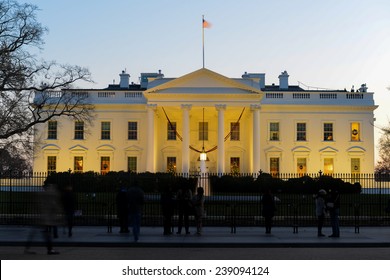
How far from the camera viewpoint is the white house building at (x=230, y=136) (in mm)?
59656

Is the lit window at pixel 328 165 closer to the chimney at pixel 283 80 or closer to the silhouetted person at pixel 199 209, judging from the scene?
the chimney at pixel 283 80

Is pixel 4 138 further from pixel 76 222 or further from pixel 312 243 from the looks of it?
pixel 312 243

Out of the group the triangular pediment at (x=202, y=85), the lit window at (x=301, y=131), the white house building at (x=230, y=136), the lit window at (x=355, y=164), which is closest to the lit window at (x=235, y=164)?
the white house building at (x=230, y=136)

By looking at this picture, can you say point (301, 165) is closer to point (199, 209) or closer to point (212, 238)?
point (199, 209)

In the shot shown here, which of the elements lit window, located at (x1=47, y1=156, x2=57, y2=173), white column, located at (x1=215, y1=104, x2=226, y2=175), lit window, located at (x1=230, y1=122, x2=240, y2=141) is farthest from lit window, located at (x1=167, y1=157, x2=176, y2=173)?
lit window, located at (x1=47, y1=156, x2=57, y2=173)

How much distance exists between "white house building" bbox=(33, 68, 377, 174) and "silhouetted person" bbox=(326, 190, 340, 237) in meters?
39.2

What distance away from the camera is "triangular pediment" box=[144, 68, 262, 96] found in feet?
182

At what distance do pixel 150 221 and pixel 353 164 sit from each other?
39.7 meters

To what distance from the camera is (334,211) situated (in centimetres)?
1953

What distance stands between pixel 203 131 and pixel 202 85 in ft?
20.3

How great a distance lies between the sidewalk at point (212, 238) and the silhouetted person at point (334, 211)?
1.18ft

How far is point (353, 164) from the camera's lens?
59938mm

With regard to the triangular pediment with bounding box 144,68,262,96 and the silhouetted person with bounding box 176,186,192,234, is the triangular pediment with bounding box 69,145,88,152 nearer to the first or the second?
the triangular pediment with bounding box 144,68,262,96

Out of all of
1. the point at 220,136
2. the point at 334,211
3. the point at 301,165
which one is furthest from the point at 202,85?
the point at 334,211
